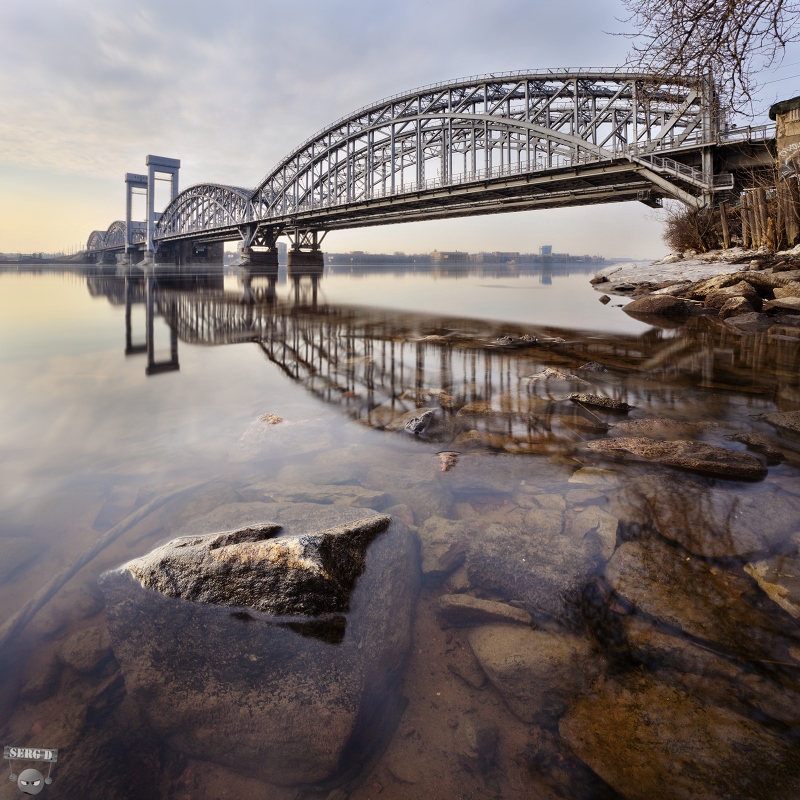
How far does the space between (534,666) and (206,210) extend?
97.1 metres

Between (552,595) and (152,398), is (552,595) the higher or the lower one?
the lower one

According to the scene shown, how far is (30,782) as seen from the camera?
58.6 inches

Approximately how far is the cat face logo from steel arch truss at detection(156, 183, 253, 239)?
74495 millimetres

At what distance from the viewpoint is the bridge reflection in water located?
15.8 ft

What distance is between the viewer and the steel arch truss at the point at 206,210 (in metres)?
71.5

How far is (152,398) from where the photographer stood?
19.1ft

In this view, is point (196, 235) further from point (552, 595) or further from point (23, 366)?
point (552, 595)

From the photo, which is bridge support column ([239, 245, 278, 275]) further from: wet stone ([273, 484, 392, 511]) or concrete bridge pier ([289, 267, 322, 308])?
wet stone ([273, 484, 392, 511])

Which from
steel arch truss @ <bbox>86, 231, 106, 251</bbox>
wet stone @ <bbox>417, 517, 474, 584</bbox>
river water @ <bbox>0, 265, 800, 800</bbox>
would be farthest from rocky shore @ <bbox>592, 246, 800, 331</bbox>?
steel arch truss @ <bbox>86, 231, 106, 251</bbox>

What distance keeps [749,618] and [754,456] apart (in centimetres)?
220

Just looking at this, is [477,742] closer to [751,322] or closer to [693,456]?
[693,456]

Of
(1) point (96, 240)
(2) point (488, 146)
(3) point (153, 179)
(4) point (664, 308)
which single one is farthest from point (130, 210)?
(4) point (664, 308)

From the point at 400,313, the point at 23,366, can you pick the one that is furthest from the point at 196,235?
the point at 23,366

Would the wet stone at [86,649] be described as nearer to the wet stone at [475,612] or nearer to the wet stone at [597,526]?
the wet stone at [475,612]
